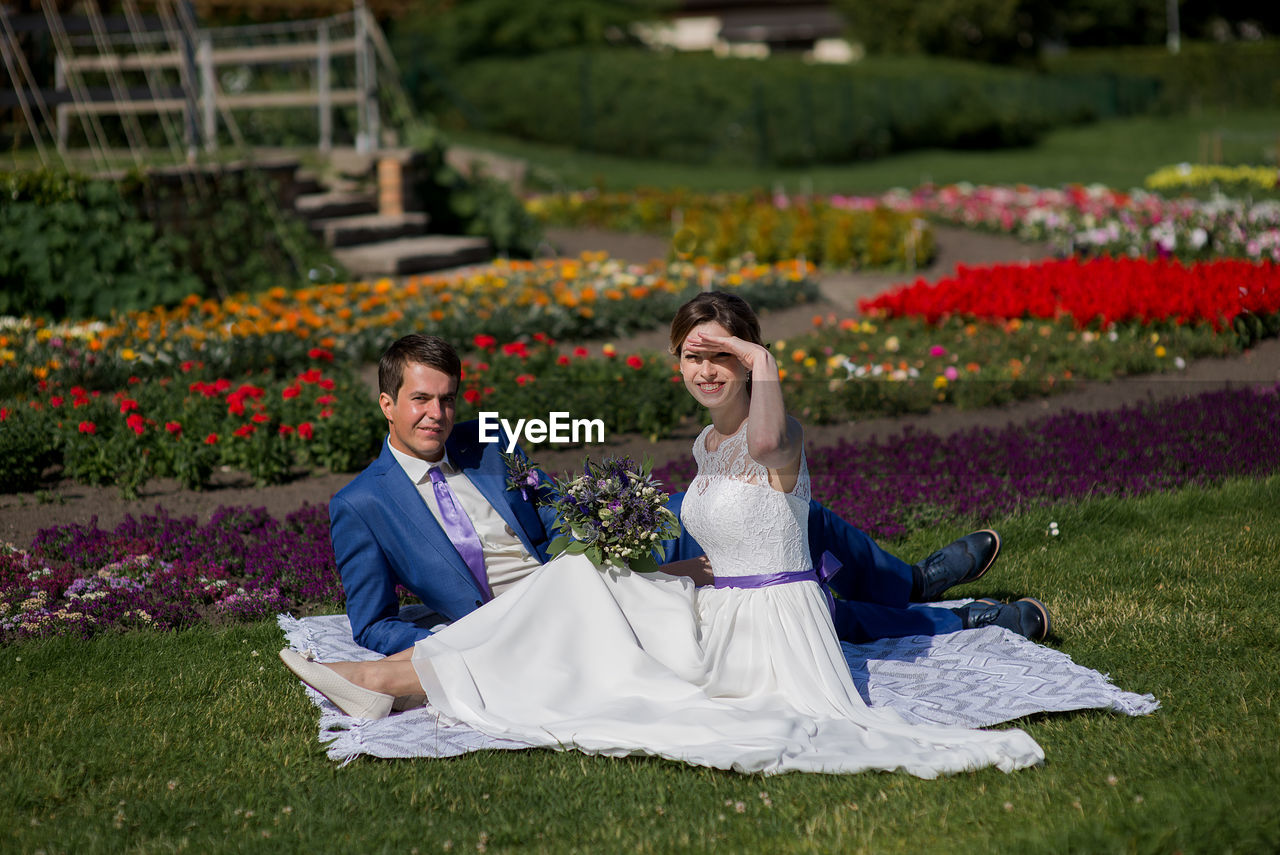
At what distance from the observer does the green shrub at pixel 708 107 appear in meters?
25.3

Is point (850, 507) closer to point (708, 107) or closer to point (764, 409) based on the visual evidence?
point (764, 409)

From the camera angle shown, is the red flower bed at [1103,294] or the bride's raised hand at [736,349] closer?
the bride's raised hand at [736,349]

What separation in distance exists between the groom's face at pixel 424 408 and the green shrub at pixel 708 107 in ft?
71.0

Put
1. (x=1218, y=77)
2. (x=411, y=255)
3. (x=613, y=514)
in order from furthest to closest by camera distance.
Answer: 1. (x=1218, y=77)
2. (x=411, y=255)
3. (x=613, y=514)

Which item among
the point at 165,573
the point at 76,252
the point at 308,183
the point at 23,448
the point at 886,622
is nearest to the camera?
the point at 886,622

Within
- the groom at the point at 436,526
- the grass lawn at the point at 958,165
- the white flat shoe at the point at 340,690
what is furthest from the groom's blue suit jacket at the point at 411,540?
the grass lawn at the point at 958,165

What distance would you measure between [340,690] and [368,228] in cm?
884

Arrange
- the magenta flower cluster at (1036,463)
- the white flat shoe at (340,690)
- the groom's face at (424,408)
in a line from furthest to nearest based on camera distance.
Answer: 1. the magenta flower cluster at (1036,463)
2. the groom's face at (424,408)
3. the white flat shoe at (340,690)

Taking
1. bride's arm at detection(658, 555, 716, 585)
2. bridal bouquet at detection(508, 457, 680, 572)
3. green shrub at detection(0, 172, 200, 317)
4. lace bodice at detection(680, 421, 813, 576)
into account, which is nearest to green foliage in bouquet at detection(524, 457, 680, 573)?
bridal bouquet at detection(508, 457, 680, 572)

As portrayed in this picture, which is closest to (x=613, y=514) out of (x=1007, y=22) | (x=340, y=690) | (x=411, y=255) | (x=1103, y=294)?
(x=340, y=690)

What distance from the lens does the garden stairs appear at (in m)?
11.6

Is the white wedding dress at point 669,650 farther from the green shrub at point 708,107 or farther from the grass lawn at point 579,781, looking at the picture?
the green shrub at point 708,107

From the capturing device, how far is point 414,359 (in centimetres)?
420

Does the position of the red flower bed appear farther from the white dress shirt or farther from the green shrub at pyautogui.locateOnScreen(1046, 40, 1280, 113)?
the green shrub at pyautogui.locateOnScreen(1046, 40, 1280, 113)
